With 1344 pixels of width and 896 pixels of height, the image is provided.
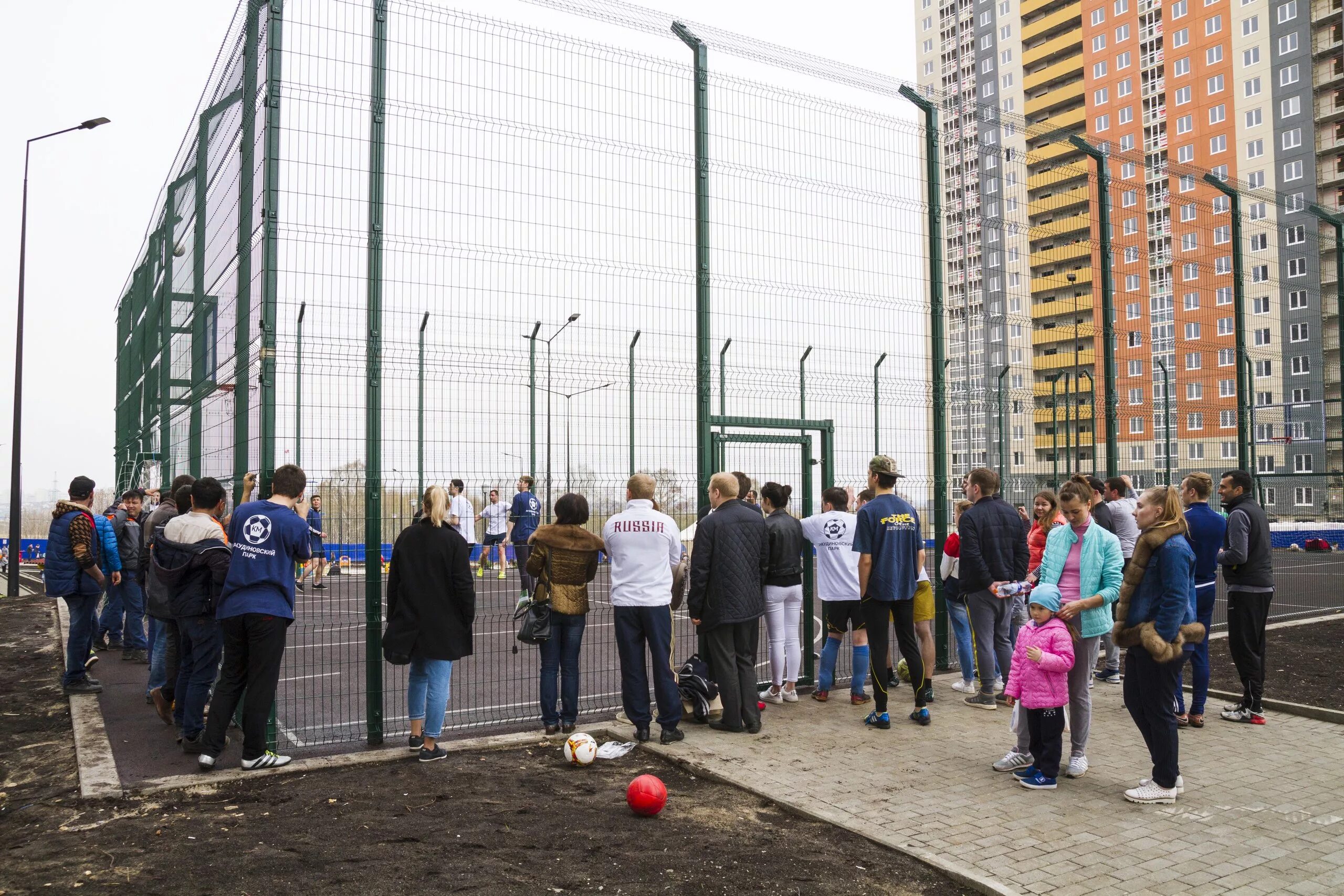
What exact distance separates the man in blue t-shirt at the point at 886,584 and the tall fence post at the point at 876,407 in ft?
6.03

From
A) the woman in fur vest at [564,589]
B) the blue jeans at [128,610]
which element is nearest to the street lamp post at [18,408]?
the blue jeans at [128,610]

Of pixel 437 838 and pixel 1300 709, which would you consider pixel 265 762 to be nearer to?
pixel 437 838

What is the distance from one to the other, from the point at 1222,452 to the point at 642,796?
1109cm

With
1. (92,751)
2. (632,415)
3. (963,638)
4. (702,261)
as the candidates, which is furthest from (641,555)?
(92,751)

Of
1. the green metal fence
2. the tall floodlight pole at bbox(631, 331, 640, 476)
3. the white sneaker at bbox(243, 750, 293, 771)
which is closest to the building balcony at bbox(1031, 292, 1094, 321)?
the green metal fence

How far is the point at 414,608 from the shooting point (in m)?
6.18

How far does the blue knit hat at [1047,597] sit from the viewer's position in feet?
18.8

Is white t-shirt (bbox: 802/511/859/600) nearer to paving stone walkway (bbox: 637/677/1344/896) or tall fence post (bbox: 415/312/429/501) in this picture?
paving stone walkway (bbox: 637/677/1344/896)

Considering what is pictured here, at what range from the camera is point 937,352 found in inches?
382

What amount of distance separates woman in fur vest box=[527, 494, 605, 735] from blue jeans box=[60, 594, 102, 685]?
4.63m

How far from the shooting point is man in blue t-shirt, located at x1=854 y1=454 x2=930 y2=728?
7.25m

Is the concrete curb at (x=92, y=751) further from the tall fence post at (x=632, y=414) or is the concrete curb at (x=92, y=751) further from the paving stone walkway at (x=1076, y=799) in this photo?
the tall fence post at (x=632, y=414)

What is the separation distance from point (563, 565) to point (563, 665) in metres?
0.76

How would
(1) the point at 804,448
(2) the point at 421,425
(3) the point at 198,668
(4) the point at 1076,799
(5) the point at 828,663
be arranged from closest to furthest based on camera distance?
(4) the point at 1076,799 < (3) the point at 198,668 < (2) the point at 421,425 < (5) the point at 828,663 < (1) the point at 804,448
